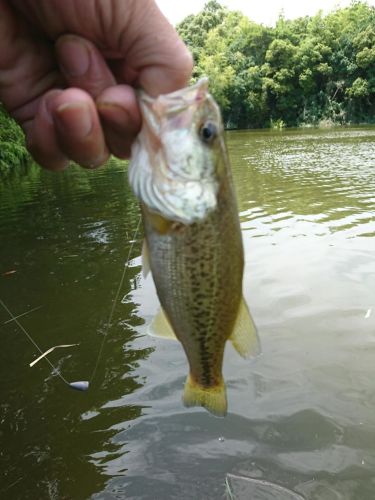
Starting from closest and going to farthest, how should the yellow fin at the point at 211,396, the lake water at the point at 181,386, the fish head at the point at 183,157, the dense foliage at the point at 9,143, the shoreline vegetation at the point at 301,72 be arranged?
the fish head at the point at 183,157
the yellow fin at the point at 211,396
the lake water at the point at 181,386
the dense foliage at the point at 9,143
the shoreline vegetation at the point at 301,72

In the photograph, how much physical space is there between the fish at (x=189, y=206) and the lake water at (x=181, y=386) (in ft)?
9.25

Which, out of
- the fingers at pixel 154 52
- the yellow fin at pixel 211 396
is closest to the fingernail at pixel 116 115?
the fingers at pixel 154 52

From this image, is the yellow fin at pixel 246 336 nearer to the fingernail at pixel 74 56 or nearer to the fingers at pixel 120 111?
the fingers at pixel 120 111

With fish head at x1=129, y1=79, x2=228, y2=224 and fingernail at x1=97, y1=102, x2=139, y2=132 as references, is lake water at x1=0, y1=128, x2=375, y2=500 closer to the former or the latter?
fish head at x1=129, y1=79, x2=228, y2=224

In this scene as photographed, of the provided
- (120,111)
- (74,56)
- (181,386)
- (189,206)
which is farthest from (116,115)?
(181,386)

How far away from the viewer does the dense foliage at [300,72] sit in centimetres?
6144

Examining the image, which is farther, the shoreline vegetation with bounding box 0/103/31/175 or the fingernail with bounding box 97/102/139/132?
the shoreline vegetation with bounding box 0/103/31/175

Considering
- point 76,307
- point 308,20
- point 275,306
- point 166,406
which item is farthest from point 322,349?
point 308,20

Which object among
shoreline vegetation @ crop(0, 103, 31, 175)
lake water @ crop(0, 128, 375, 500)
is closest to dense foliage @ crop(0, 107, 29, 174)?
shoreline vegetation @ crop(0, 103, 31, 175)

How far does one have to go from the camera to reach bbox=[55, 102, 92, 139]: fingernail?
2.15 metres

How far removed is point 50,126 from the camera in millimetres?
2398

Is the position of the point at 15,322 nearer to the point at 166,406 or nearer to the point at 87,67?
the point at 166,406

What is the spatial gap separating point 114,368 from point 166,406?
111 centimetres

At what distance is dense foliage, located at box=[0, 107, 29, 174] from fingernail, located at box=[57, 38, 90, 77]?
23.8 metres
